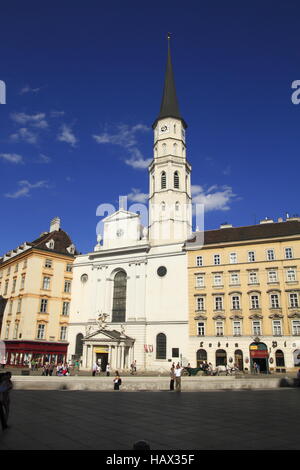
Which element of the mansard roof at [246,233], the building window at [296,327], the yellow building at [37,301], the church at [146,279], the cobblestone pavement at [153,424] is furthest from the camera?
the yellow building at [37,301]

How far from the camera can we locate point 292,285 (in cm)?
4506

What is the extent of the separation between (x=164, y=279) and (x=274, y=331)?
16791mm

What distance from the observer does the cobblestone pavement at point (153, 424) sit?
9273mm

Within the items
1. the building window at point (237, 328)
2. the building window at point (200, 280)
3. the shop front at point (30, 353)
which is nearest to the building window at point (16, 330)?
the shop front at point (30, 353)

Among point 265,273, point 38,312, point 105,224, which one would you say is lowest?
point 38,312

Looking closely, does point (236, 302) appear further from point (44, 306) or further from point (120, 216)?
point (44, 306)

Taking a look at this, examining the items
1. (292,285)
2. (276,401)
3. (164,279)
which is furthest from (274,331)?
(276,401)

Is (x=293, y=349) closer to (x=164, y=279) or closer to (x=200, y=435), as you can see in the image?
(x=164, y=279)

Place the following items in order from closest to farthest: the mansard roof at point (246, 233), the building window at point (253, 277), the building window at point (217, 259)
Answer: the building window at point (253, 277) < the mansard roof at point (246, 233) < the building window at point (217, 259)

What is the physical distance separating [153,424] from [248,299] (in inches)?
1474

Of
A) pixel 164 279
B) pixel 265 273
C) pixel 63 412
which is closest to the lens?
pixel 63 412

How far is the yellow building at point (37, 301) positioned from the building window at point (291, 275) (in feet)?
113

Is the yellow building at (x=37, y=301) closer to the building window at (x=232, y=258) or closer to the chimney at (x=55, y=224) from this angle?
the chimney at (x=55, y=224)

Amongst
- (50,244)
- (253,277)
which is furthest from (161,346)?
(50,244)
